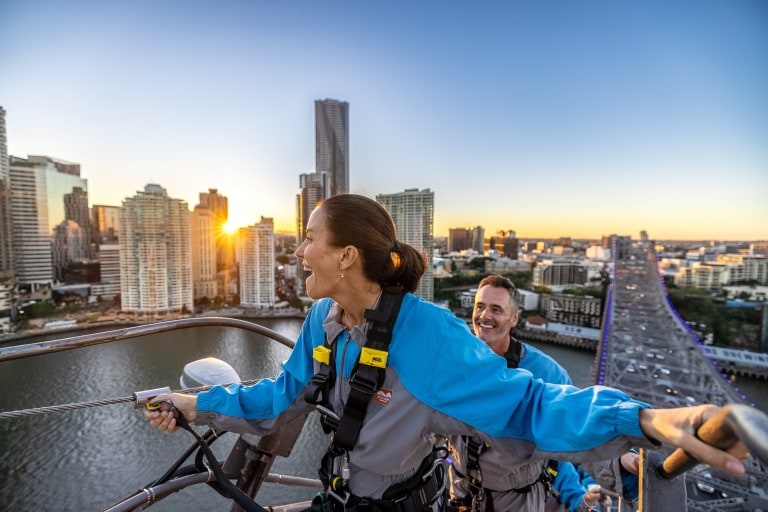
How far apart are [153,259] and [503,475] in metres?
20.5

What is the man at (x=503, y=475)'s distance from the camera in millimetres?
860

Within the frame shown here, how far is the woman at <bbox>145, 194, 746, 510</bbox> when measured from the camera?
44 cm

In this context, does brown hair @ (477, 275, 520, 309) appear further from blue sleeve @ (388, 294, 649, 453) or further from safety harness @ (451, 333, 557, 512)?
blue sleeve @ (388, 294, 649, 453)

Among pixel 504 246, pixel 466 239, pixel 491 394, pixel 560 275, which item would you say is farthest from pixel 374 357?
pixel 466 239

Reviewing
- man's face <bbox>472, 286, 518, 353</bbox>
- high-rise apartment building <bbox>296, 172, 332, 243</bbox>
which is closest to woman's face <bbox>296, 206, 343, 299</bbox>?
man's face <bbox>472, 286, 518, 353</bbox>

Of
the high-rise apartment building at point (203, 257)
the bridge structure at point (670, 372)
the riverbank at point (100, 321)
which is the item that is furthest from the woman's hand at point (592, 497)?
the high-rise apartment building at point (203, 257)

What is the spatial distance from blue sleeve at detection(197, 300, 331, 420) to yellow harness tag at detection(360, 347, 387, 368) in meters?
0.14

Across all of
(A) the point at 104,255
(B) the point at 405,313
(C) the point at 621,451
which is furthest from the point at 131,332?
(A) the point at 104,255

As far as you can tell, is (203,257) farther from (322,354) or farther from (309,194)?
(322,354)

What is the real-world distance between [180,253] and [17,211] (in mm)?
7981

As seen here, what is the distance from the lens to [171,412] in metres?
0.67

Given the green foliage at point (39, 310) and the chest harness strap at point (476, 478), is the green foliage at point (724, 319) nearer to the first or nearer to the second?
the chest harness strap at point (476, 478)

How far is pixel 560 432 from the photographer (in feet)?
1.48

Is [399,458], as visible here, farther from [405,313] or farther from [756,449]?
[756,449]
